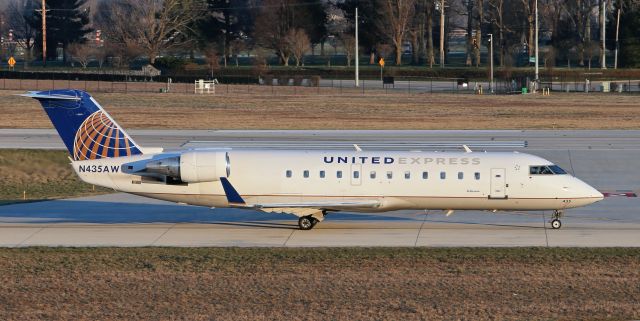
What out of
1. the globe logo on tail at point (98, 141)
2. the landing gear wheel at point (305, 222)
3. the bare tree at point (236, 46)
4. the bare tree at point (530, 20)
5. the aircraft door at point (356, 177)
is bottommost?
the landing gear wheel at point (305, 222)

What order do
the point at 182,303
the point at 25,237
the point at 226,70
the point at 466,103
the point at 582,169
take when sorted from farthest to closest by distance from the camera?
1. the point at 226,70
2. the point at 466,103
3. the point at 582,169
4. the point at 25,237
5. the point at 182,303

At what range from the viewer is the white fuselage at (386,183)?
30.7m

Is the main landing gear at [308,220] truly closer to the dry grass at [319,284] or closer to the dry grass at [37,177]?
the dry grass at [319,284]

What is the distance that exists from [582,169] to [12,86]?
73.3m

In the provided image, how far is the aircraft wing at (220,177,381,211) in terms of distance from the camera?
3072 centimetres

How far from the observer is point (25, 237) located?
98.5ft

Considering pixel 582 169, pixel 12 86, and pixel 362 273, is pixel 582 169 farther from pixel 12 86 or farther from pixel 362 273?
pixel 12 86

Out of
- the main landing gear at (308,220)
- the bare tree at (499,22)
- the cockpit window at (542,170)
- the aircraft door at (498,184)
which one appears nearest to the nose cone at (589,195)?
the cockpit window at (542,170)

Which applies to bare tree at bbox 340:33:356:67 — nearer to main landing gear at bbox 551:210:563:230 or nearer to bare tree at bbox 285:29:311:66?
bare tree at bbox 285:29:311:66

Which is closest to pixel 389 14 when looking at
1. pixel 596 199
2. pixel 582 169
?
pixel 582 169

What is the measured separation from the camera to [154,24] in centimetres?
14100

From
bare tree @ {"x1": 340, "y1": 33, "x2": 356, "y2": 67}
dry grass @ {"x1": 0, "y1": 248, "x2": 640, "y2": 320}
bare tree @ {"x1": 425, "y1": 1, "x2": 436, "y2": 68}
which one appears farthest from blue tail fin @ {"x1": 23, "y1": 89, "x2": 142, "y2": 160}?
bare tree @ {"x1": 340, "y1": 33, "x2": 356, "y2": 67}

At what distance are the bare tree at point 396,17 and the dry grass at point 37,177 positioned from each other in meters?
92.5

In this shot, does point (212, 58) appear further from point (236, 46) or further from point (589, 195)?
point (589, 195)
